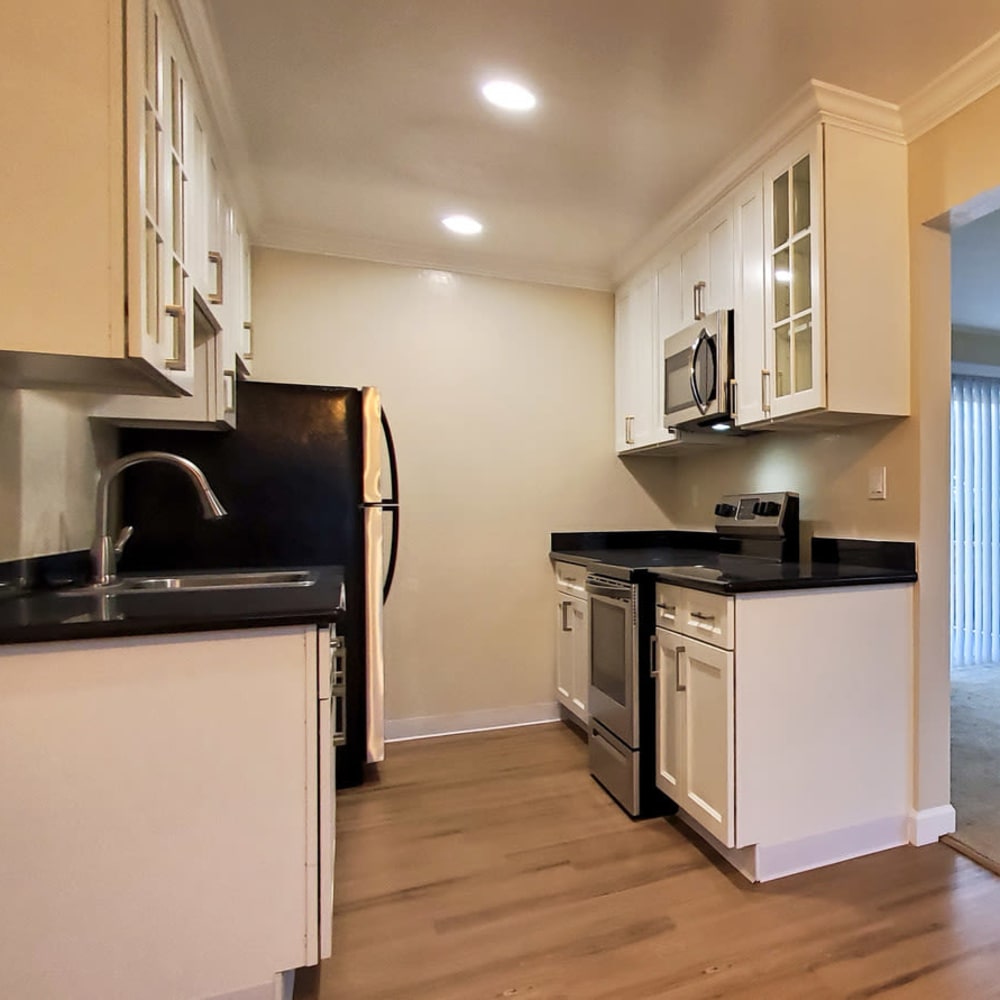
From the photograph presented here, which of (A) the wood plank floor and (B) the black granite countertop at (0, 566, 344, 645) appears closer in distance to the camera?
(B) the black granite countertop at (0, 566, 344, 645)

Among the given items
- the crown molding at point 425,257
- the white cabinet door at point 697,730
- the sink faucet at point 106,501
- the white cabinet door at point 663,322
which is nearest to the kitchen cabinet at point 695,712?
the white cabinet door at point 697,730

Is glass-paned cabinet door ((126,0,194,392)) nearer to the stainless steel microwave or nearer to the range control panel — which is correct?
the stainless steel microwave

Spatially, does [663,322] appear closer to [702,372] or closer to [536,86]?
[702,372]

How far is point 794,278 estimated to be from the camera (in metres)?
2.04

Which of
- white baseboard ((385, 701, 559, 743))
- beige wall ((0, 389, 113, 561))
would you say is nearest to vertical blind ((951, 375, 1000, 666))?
white baseboard ((385, 701, 559, 743))

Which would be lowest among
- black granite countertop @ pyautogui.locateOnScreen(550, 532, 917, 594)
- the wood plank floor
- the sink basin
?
the wood plank floor

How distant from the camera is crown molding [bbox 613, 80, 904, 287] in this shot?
73.2 inches

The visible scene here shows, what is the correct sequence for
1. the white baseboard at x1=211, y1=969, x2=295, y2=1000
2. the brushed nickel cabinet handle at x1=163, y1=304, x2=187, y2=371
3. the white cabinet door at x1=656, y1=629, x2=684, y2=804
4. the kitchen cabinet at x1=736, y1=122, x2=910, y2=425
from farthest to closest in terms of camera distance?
the white cabinet door at x1=656, y1=629, x2=684, y2=804 → the kitchen cabinet at x1=736, y1=122, x2=910, y2=425 → the brushed nickel cabinet handle at x1=163, y1=304, x2=187, y2=371 → the white baseboard at x1=211, y1=969, x2=295, y2=1000

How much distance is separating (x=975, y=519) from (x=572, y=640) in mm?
3496

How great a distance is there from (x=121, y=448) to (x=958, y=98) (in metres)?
3.11

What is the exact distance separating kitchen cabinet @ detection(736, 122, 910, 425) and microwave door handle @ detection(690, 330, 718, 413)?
13.1 inches

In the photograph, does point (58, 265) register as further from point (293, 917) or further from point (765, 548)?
point (765, 548)

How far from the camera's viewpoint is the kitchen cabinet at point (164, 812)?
1091mm

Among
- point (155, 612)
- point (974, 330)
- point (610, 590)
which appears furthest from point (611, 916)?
point (974, 330)
